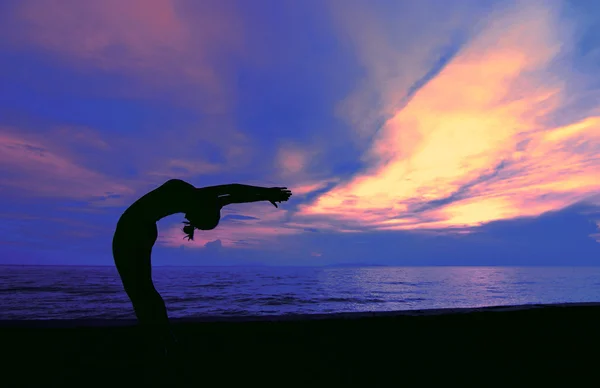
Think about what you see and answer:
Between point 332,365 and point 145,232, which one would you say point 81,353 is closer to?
point 145,232

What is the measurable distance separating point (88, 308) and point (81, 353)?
67.7ft

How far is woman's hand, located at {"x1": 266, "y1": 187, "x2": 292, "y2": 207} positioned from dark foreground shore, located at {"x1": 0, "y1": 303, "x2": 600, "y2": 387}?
2.26 m

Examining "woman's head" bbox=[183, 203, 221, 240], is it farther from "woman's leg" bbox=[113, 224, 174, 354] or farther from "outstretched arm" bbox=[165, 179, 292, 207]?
"woman's leg" bbox=[113, 224, 174, 354]

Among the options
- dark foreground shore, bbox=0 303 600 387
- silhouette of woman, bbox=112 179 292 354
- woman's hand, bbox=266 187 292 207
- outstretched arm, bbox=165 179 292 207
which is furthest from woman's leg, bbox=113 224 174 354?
woman's hand, bbox=266 187 292 207

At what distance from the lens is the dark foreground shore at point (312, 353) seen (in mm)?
4453

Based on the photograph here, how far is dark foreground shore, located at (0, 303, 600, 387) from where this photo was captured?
14.6 ft

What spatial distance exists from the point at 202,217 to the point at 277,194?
1059 millimetres

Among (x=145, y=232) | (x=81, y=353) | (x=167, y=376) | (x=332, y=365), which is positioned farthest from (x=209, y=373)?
(x=81, y=353)

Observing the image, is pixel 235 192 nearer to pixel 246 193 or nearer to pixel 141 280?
pixel 246 193

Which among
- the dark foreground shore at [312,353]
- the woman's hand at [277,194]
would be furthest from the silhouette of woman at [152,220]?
the dark foreground shore at [312,353]

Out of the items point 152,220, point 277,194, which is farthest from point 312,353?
point 152,220

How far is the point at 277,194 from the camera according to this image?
4.93m

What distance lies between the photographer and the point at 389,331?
23.5ft

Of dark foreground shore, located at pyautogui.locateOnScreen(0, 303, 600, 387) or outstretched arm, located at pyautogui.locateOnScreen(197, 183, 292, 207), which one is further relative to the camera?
outstretched arm, located at pyautogui.locateOnScreen(197, 183, 292, 207)
